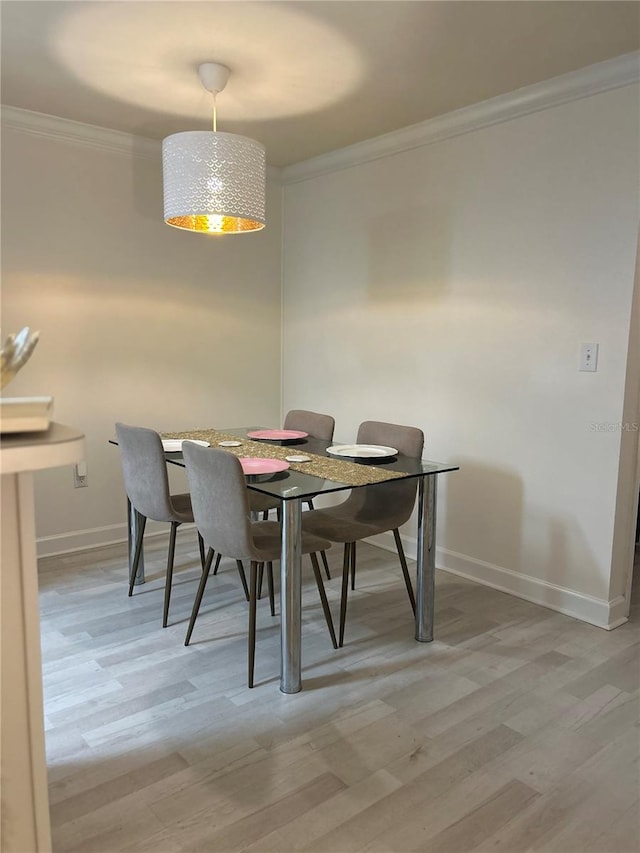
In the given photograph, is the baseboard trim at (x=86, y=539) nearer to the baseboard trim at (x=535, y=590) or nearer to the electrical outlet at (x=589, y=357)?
the baseboard trim at (x=535, y=590)

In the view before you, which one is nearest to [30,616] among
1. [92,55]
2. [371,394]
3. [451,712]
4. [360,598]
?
[451,712]

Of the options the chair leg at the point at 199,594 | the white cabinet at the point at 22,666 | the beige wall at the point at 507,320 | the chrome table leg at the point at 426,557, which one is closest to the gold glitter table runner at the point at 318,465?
the chrome table leg at the point at 426,557

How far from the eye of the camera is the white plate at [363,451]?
2670mm

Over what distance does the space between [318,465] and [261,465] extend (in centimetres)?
23

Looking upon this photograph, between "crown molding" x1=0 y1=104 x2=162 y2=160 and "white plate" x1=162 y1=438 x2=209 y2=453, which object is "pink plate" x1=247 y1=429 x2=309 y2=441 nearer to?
"white plate" x1=162 y1=438 x2=209 y2=453

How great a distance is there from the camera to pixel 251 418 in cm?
442

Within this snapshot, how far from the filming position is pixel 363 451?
2.75 meters

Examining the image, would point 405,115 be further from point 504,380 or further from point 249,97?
point 504,380

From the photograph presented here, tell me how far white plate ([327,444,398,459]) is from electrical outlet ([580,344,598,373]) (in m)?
0.92

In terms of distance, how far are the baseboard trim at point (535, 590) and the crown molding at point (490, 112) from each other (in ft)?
7.22

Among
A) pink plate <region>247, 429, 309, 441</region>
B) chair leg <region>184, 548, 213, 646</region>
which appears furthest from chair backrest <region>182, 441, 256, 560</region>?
pink plate <region>247, 429, 309, 441</region>

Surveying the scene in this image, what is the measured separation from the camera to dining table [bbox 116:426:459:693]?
214 centimetres

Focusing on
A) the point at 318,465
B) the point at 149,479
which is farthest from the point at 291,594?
the point at 149,479

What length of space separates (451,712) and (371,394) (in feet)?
6.89
